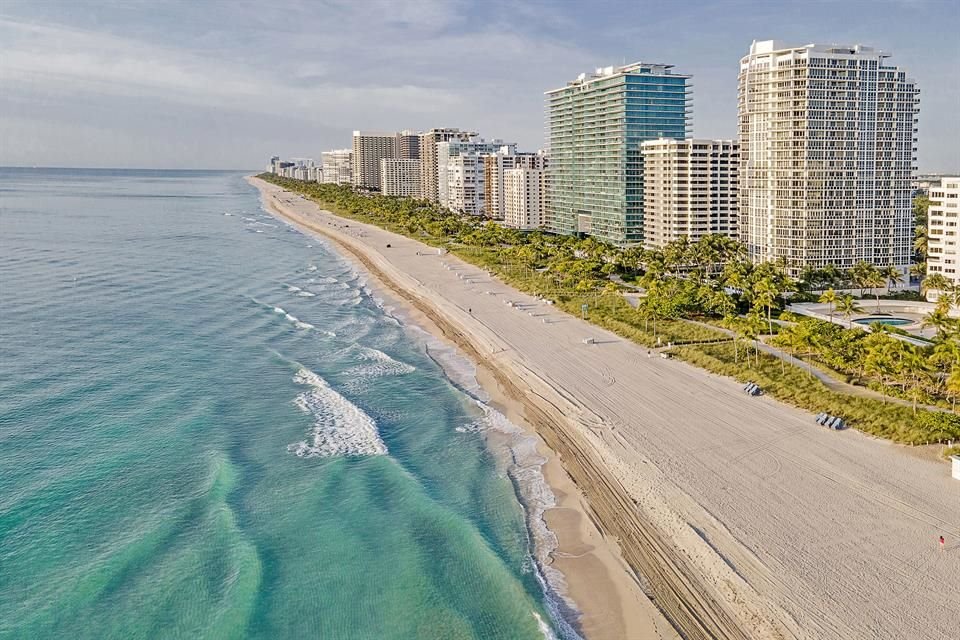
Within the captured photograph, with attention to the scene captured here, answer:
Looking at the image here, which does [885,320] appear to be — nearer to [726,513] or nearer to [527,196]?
[726,513]

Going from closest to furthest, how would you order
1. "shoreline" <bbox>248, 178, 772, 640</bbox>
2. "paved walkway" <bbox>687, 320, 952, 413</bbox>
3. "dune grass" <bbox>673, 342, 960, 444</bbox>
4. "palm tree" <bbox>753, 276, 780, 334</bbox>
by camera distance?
"shoreline" <bbox>248, 178, 772, 640</bbox>, "dune grass" <bbox>673, 342, 960, 444</bbox>, "paved walkway" <bbox>687, 320, 952, 413</bbox>, "palm tree" <bbox>753, 276, 780, 334</bbox>

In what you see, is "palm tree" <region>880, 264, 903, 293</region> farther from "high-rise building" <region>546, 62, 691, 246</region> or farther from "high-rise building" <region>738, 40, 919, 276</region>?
"high-rise building" <region>546, 62, 691, 246</region>

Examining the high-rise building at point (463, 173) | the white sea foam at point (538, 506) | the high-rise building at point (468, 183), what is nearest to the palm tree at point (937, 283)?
the white sea foam at point (538, 506)

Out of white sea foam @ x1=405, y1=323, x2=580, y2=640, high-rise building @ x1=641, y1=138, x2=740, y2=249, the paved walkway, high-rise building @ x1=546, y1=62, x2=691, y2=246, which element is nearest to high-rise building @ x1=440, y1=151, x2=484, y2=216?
high-rise building @ x1=546, y1=62, x2=691, y2=246

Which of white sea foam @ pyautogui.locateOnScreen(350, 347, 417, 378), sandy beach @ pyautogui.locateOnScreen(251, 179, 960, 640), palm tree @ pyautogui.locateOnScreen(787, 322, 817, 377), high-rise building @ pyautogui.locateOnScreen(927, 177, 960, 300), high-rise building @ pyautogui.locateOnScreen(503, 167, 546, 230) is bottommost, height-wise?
sandy beach @ pyautogui.locateOnScreen(251, 179, 960, 640)

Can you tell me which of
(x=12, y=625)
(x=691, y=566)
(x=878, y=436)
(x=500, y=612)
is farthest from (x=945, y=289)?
(x=12, y=625)

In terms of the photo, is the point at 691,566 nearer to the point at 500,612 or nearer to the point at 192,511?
the point at 500,612

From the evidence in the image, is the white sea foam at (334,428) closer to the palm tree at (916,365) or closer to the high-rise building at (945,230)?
the palm tree at (916,365)
